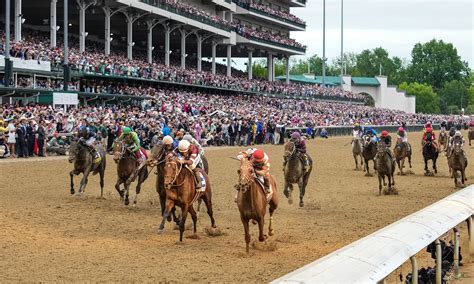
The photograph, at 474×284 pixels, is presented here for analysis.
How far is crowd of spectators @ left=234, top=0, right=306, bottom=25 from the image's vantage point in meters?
76.6

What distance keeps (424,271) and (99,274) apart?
4.06 m

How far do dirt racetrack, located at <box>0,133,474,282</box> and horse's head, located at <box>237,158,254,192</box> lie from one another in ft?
3.47

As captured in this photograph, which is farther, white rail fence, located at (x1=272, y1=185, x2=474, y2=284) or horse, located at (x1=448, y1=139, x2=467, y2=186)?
horse, located at (x1=448, y1=139, x2=467, y2=186)

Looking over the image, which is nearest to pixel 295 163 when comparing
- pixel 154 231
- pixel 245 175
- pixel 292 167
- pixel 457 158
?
pixel 292 167

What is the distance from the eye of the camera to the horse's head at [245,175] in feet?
36.1

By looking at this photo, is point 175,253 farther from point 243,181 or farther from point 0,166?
point 0,166

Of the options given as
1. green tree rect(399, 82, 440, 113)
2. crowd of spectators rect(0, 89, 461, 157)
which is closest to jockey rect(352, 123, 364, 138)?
crowd of spectators rect(0, 89, 461, 157)

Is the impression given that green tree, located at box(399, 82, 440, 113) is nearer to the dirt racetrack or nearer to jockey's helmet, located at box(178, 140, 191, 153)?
the dirt racetrack

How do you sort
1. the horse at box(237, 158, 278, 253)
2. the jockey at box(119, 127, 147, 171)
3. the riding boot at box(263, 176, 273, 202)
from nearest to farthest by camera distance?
the horse at box(237, 158, 278, 253) < the riding boot at box(263, 176, 273, 202) < the jockey at box(119, 127, 147, 171)

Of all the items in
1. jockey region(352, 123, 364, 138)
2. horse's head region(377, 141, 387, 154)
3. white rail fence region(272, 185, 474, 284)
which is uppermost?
jockey region(352, 123, 364, 138)

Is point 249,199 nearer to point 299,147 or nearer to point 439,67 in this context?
point 299,147

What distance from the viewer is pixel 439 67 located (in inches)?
6713

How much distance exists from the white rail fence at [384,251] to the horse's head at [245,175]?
312cm

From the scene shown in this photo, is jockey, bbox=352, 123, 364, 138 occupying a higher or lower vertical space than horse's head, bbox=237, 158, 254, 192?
higher
